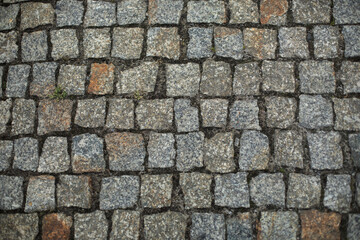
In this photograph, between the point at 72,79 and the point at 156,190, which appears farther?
the point at 72,79

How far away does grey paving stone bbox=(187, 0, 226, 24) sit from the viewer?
10.4 feet

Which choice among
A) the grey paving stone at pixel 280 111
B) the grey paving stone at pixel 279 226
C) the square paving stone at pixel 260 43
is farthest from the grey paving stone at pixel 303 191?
the square paving stone at pixel 260 43

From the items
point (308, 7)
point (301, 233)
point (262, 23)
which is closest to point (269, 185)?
point (301, 233)

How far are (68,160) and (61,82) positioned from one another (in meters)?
0.83

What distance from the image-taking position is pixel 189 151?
113 inches

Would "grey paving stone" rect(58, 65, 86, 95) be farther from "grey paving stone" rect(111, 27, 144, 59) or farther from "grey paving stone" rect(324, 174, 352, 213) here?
"grey paving stone" rect(324, 174, 352, 213)

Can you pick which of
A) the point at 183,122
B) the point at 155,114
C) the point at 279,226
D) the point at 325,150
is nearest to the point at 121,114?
the point at 155,114

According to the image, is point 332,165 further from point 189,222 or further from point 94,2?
point 94,2

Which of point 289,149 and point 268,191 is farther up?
point 289,149

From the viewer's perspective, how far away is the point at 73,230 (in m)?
2.83

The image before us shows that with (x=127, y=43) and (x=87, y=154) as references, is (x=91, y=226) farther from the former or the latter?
(x=127, y=43)

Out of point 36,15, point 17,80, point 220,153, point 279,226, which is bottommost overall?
point 279,226

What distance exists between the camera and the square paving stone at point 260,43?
3.05 metres

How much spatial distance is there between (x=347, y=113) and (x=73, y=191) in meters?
2.80
